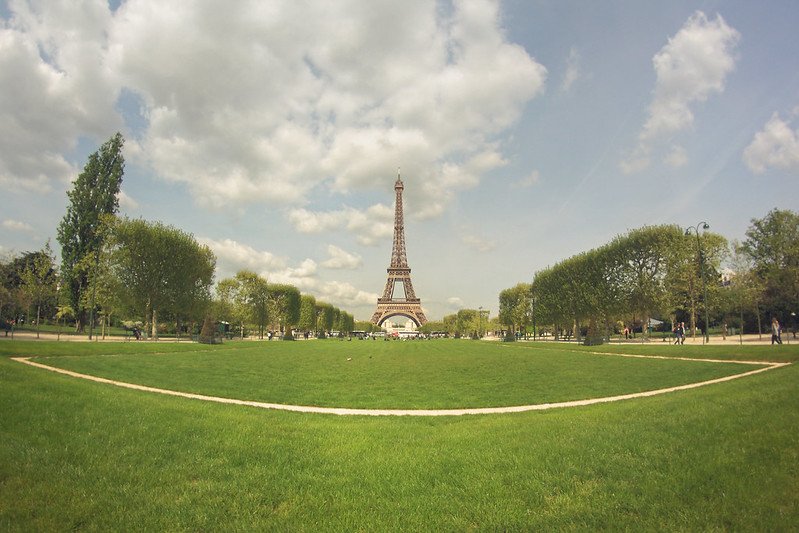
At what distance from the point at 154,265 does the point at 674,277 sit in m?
56.5

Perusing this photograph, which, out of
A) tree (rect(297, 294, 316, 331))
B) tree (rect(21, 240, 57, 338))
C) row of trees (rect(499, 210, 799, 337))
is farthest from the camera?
tree (rect(297, 294, 316, 331))

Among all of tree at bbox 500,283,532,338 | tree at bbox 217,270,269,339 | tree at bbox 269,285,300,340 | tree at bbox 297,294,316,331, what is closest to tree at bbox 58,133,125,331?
tree at bbox 217,270,269,339

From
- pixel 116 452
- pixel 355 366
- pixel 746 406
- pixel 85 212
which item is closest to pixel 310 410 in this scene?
pixel 116 452

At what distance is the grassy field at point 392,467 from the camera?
5.14 meters

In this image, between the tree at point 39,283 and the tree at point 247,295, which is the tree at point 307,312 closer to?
the tree at point 247,295

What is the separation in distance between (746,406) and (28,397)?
43.8ft

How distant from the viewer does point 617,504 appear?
5398mm

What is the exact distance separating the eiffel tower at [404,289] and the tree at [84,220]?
65.6 metres

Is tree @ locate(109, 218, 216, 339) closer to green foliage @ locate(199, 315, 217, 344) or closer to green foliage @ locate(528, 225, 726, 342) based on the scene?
green foliage @ locate(199, 315, 217, 344)

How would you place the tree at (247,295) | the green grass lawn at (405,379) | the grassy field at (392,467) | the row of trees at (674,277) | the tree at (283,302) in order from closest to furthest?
1. the grassy field at (392,467)
2. the green grass lawn at (405,379)
3. the row of trees at (674,277)
4. the tree at (247,295)
5. the tree at (283,302)

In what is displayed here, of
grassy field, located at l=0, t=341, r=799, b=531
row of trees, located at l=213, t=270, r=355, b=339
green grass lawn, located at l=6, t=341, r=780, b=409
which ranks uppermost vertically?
row of trees, located at l=213, t=270, r=355, b=339

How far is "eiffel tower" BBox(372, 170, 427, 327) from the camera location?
110250mm

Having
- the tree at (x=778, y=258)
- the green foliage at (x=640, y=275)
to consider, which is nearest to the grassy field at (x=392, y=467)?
the green foliage at (x=640, y=275)

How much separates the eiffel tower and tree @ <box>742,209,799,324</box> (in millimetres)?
65379
